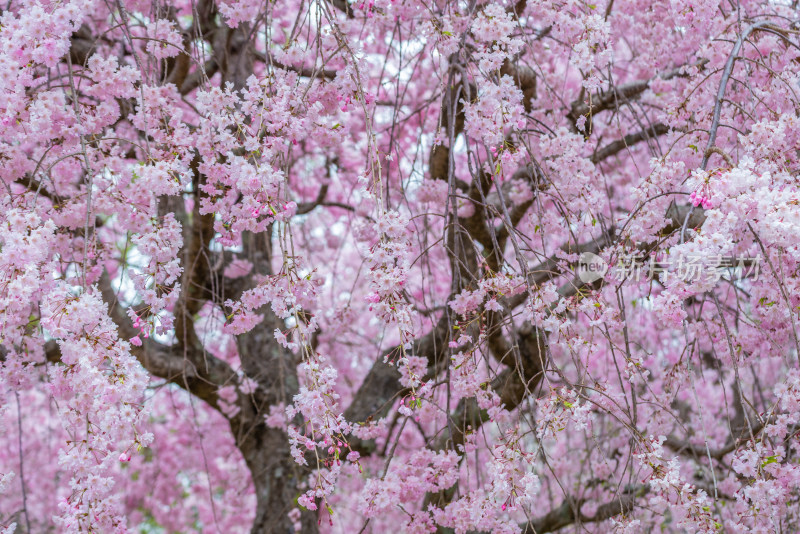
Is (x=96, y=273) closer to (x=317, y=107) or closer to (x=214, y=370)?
(x=317, y=107)

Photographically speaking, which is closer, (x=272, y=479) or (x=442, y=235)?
(x=442, y=235)

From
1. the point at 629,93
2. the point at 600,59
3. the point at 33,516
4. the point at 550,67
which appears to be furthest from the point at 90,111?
the point at 33,516

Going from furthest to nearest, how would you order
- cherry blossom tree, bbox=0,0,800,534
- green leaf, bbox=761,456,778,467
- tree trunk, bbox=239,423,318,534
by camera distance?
tree trunk, bbox=239,423,318,534, green leaf, bbox=761,456,778,467, cherry blossom tree, bbox=0,0,800,534

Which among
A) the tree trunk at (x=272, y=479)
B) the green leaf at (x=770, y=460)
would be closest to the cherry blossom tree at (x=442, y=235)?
the green leaf at (x=770, y=460)

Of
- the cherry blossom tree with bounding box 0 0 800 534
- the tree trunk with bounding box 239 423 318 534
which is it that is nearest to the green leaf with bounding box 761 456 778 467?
the cherry blossom tree with bounding box 0 0 800 534

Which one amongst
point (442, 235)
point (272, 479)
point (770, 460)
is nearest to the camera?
point (770, 460)

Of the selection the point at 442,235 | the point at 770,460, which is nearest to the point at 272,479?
the point at 442,235

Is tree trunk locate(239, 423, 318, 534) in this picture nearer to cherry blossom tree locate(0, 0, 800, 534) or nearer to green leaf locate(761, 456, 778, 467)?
cherry blossom tree locate(0, 0, 800, 534)

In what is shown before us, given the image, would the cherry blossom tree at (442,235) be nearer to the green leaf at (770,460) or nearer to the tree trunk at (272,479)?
the green leaf at (770,460)

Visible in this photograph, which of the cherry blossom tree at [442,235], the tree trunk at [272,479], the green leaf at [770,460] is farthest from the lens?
the tree trunk at [272,479]

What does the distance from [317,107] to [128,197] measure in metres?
0.57

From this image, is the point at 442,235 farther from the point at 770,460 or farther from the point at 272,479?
the point at 272,479

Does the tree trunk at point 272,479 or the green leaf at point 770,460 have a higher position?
the tree trunk at point 272,479

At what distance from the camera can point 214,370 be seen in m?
4.19
